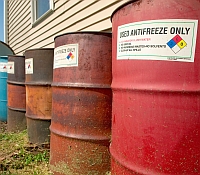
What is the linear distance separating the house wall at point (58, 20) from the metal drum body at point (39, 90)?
1.07 metres

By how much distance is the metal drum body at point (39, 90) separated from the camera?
9.04ft

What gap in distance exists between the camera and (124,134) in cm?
139

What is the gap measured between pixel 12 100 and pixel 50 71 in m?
1.30

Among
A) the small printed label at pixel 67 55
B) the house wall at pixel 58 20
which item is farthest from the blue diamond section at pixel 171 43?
the house wall at pixel 58 20

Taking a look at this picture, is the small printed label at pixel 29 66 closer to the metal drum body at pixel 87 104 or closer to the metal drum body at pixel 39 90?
the metal drum body at pixel 39 90

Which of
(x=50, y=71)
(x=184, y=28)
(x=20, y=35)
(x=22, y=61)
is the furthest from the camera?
(x=20, y=35)

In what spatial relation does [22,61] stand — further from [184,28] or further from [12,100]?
[184,28]

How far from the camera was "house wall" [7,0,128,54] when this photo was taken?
3188 millimetres

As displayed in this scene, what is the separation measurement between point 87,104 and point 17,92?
6.85 feet

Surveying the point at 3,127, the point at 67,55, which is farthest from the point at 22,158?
the point at 3,127

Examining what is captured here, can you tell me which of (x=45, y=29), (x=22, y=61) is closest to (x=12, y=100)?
(x=22, y=61)

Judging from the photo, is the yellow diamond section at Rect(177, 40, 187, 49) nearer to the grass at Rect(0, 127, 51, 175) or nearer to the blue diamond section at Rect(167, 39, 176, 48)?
the blue diamond section at Rect(167, 39, 176, 48)

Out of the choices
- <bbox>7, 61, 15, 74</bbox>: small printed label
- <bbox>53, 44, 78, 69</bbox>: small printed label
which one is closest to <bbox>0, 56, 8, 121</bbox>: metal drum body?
<bbox>7, 61, 15, 74</bbox>: small printed label

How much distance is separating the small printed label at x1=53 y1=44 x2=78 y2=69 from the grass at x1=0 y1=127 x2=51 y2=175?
1.24 m
